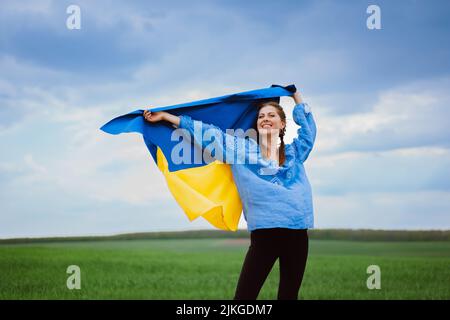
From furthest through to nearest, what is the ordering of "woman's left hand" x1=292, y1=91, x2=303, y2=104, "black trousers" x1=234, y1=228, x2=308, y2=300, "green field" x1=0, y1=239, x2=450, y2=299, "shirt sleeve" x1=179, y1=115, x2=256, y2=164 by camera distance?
"green field" x1=0, y1=239, x2=450, y2=299 < "woman's left hand" x1=292, y1=91, x2=303, y2=104 < "shirt sleeve" x1=179, y1=115, x2=256, y2=164 < "black trousers" x1=234, y1=228, x2=308, y2=300

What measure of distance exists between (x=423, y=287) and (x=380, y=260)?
9.13ft

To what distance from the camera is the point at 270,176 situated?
407cm

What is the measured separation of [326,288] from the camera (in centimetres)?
875

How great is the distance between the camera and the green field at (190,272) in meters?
8.45

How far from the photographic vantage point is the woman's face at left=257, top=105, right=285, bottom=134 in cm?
422

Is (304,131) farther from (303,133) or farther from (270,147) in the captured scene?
(270,147)

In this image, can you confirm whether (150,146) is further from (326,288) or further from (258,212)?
(326,288)

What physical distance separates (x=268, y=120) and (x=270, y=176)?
473 millimetres

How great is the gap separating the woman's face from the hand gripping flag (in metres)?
0.21

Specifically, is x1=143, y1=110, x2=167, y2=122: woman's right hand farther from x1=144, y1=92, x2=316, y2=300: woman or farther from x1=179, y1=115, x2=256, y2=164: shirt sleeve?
x1=179, y1=115, x2=256, y2=164: shirt sleeve

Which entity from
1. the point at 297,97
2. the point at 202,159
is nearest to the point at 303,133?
the point at 297,97

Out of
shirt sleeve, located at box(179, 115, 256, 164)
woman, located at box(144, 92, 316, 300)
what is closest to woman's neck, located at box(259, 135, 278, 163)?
woman, located at box(144, 92, 316, 300)
